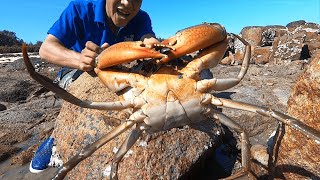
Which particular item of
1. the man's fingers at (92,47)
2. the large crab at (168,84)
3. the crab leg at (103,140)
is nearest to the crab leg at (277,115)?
the large crab at (168,84)

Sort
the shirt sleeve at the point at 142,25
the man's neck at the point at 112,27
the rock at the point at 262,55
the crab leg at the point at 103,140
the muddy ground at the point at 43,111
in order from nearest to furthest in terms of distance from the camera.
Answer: the crab leg at the point at 103,140, the man's neck at the point at 112,27, the shirt sleeve at the point at 142,25, the muddy ground at the point at 43,111, the rock at the point at 262,55

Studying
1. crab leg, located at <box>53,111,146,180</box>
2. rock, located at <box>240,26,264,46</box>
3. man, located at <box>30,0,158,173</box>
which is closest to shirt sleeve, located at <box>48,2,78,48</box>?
man, located at <box>30,0,158,173</box>

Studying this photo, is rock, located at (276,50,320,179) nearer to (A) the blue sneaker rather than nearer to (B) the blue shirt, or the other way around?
(B) the blue shirt

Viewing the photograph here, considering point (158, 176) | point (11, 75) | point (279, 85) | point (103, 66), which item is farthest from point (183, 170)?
point (11, 75)

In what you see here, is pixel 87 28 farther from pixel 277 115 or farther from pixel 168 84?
pixel 277 115

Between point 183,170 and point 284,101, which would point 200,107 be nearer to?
point 183,170

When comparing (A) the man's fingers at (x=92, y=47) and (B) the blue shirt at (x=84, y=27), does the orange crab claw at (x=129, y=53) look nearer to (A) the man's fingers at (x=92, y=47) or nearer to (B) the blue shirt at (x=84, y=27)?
(A) the man's fingers at (x=92, y=47)
